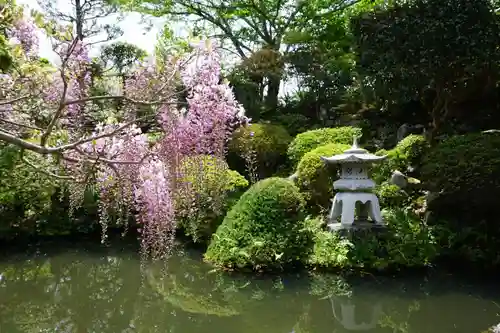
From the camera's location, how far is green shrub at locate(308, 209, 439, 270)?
5.52 m

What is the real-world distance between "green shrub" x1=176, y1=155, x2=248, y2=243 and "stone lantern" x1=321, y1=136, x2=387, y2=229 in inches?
62.3

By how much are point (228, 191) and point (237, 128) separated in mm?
1462

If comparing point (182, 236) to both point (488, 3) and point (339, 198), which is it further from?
point (488, 3)

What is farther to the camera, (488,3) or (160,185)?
(488,3)

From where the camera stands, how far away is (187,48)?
10.1 feet

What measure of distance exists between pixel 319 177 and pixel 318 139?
46.2 inches

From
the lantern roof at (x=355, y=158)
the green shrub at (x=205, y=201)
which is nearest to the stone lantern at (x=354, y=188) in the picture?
the lantern roof at (x=355, y=158)

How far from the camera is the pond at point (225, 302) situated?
13.4 ft

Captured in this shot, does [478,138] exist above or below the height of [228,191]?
above

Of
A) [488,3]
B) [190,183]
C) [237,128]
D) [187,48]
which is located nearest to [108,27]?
[237,128]

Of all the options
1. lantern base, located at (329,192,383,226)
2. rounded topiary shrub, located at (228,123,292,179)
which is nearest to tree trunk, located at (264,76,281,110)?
rounded topiary shrub, located at (228,123,292,179)

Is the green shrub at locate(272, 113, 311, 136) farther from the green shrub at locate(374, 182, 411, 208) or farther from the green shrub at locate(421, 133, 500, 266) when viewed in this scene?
the green shrub at locate(421, 133, 500, 266)

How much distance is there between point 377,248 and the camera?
563cm

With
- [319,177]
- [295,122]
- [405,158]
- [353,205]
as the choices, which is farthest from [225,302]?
[295,122]
